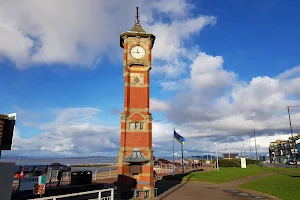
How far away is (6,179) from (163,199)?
14081 millimetres

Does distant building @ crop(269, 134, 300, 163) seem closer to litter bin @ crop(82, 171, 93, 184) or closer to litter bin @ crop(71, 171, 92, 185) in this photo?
litter bin @ crop(82, 171, 93, 184)

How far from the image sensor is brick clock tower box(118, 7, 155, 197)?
20391 mm

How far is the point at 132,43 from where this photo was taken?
23172mm

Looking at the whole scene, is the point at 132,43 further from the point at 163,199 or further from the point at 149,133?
the point at 163,199

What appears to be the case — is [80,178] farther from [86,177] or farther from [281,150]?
[281,150]

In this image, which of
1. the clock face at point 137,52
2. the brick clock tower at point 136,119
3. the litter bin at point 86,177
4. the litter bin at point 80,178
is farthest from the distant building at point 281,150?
the litter bin at point 80,178

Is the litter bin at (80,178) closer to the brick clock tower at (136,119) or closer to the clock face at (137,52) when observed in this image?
the brick clock tower at (136,119)

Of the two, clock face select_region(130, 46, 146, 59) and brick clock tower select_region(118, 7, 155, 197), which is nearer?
brick clock tower select_region(118, 7, 155, 197)

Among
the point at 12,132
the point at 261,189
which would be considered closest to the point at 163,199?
the point at 261,189

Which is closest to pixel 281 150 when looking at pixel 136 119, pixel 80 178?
pixel 136 119

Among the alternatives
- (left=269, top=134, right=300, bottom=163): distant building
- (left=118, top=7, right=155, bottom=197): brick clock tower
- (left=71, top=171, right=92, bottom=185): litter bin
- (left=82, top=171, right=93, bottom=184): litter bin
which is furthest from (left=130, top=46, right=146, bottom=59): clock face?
(left=269, top=134, right=300, bottom=163): distant building

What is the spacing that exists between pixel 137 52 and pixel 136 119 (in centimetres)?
651

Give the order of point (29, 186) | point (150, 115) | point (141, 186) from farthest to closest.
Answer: point (150, 115)
point (141, 186)
point (29, 186)

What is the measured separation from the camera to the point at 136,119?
21578 millimetres
